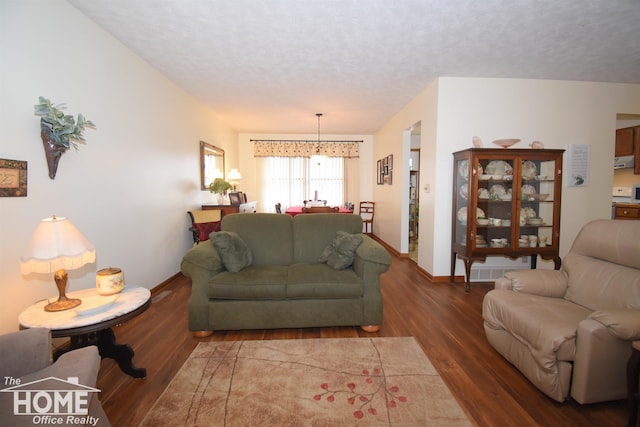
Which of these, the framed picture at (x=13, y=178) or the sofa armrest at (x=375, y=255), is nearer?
the framed picture at (x=13, y=178)

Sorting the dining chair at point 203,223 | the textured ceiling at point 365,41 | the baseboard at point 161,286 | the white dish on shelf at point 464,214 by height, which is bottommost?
the baseboard at point 161,286

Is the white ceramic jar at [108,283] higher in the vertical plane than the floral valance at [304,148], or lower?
lower

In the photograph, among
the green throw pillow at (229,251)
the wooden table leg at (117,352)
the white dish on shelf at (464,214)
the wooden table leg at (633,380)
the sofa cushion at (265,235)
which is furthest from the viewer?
the white dish on shelf at (464,214)

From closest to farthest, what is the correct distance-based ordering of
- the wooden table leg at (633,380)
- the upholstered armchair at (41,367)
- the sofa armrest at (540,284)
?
the upholstered armchair at (41,367)
the wooden table leg at (633,380)
the sofa armrest at (540,284)

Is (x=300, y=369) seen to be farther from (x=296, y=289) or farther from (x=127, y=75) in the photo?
(x=127, y=75)

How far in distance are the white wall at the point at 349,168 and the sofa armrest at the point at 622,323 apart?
5909 millimetres

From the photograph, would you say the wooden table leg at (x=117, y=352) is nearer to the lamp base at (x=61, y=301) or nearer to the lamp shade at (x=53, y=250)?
the lamp base at (x=61, y=301)

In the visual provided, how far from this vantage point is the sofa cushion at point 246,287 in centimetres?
236

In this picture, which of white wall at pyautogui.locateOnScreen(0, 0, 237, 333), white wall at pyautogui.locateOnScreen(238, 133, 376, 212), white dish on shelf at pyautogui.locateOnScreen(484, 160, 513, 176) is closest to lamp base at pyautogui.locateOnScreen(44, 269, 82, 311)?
white wall at pyautogui.locateOnScreen(0, 0, 237, 333)

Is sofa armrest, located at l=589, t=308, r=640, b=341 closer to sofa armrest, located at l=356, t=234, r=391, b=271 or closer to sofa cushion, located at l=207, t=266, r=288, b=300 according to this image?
sofa armrest, located at l=356, t=234, r=391, b=271

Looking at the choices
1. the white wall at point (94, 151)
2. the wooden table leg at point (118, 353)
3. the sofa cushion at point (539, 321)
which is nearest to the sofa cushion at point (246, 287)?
the wooden table leg at point (118, 353)

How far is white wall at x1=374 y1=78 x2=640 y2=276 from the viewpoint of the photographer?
365 cm

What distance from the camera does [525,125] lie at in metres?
3.72

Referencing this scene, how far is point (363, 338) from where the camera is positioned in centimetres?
235
